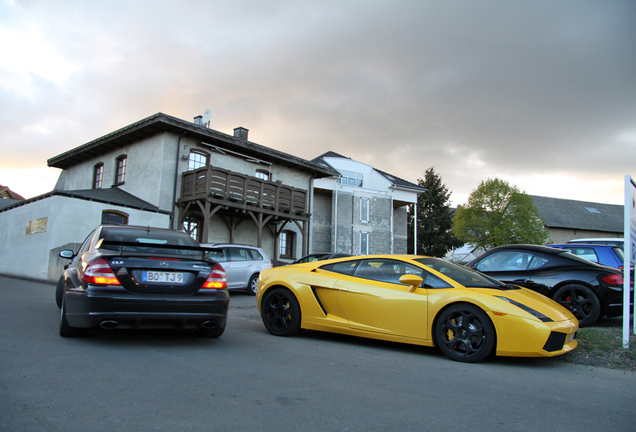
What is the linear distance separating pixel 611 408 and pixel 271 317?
4.15 metres

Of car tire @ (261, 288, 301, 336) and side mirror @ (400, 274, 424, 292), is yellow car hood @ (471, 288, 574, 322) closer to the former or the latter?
side mirror @ (400, 274, 424, 292)

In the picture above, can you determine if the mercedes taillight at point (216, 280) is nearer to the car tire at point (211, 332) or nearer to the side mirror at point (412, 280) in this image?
the car tire at point (211, 332)

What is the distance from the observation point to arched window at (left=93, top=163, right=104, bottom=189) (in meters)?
23.8

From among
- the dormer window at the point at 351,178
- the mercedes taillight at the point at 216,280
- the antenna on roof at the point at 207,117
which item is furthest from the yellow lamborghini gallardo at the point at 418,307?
the dormer window at the point at 351,178

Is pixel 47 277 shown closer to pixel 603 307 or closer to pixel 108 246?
pixel 108 246

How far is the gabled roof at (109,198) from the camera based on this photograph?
16.5 m

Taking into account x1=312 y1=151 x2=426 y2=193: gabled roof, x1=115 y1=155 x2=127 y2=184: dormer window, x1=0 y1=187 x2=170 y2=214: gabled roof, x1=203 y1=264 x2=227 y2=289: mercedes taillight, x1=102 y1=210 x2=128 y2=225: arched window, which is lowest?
x1=203 y1=264 x2=227 y2=289: mercedes taillight

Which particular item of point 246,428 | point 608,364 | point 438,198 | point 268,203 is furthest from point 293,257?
point 438,198

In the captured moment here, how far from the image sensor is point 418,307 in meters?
5.48

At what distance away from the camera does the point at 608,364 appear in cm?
536

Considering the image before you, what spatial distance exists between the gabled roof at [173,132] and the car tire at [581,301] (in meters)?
16.0

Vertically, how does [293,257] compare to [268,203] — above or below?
below

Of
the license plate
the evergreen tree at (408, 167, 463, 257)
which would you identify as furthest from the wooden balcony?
the evergreen tree at (408, 167, 463, 257)

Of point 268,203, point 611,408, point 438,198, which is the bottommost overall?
point 611,408
